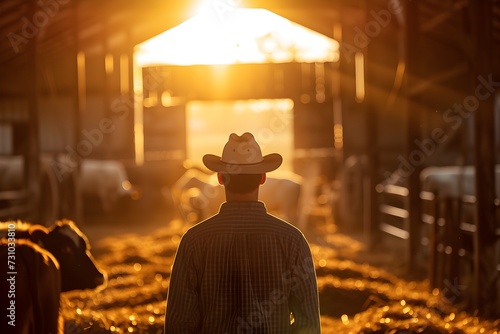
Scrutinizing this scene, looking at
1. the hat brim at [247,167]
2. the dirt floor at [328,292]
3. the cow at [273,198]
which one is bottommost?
the dirt floor at [328,292]

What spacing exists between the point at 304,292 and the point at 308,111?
1985 cm

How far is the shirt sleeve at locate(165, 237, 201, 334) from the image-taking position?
115 inches

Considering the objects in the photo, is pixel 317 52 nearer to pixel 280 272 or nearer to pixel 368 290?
pixel 368 290

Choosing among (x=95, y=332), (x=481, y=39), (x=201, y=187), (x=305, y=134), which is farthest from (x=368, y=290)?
(x=305, y=134)

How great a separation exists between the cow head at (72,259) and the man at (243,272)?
1497 mm

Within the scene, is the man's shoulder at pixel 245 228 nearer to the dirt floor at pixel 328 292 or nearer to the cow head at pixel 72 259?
the cow head at pixel 72 259

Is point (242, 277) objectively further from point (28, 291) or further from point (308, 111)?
point (308, 111)

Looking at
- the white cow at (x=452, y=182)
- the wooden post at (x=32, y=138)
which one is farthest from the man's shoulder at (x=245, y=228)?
the white cow at (x=452, y=182)

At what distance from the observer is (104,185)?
16.9 meters

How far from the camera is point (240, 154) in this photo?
9.75 ft

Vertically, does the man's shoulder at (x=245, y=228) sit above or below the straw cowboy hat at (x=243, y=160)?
below

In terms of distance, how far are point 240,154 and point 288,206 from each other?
941 cm

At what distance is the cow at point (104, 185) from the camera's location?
55.6ft

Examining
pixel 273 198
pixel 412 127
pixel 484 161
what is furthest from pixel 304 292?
pixel 273 198
